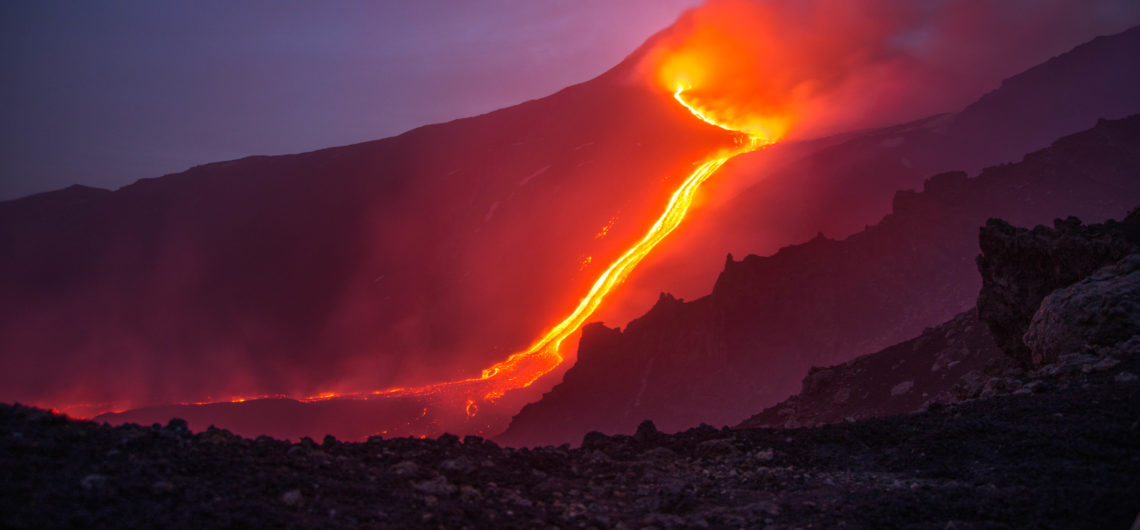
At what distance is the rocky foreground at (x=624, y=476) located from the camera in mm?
4285

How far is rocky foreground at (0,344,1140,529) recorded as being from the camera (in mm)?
4285

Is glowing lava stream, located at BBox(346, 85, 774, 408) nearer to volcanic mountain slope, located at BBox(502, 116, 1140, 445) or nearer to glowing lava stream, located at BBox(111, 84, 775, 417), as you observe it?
glowing lava stream, located at BBox(111, 84, 775, 417)

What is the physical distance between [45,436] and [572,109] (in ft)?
119

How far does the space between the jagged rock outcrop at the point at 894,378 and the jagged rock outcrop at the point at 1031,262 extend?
103 inches

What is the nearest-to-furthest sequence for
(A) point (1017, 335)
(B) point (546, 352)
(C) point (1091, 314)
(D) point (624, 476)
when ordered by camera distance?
1. (D) point (624, 476)
2. (C) point (1091, 314)
3. (A) point (1017, 335)
4. (B) point (546, 352)

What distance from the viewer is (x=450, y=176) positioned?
125 feet

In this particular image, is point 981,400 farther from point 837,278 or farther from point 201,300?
point 201,300

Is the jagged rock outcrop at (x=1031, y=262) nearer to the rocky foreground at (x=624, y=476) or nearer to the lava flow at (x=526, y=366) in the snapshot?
the rocky foreground at (x=624, y=476)

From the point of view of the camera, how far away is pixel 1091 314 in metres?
9.23

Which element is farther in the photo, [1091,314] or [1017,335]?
[1017,335]

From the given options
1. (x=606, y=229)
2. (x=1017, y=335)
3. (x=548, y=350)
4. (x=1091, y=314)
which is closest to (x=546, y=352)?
(x=548, y=350)

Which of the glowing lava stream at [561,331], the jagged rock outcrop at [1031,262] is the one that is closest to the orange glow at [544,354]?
the glowing lava stream at [561,331]

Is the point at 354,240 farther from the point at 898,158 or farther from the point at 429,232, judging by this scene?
the point at 898,158

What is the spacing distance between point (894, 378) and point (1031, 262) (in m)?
6.09
